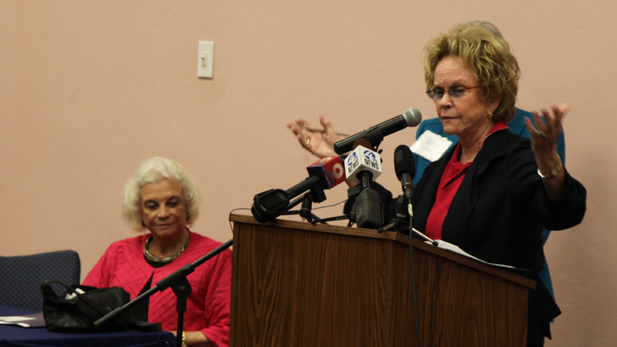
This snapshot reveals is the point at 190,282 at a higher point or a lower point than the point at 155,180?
lower

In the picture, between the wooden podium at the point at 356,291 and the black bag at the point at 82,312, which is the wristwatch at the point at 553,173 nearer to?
the wooden podium at the point at 356,291

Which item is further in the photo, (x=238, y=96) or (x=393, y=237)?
(x=238, y=96)

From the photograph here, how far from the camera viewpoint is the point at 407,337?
138cm

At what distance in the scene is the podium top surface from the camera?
4.41ft

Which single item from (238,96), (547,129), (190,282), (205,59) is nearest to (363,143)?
(547,129)

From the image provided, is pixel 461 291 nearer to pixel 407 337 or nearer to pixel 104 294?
pixel 407 337

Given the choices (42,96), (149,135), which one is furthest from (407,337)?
(42,96)

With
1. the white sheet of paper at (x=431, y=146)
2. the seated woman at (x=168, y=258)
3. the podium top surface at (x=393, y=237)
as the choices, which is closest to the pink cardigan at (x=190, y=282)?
the seated woman at (x=168, y=258)

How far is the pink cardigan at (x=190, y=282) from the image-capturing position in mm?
2652

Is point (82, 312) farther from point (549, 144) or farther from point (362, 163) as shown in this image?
point (549, 144)

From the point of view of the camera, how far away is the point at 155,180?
2.99 metres

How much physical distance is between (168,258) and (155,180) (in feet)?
1.23

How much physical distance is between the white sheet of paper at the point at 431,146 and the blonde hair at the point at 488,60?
0.61 m

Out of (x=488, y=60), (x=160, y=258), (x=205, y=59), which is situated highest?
(x=205, y=59)
